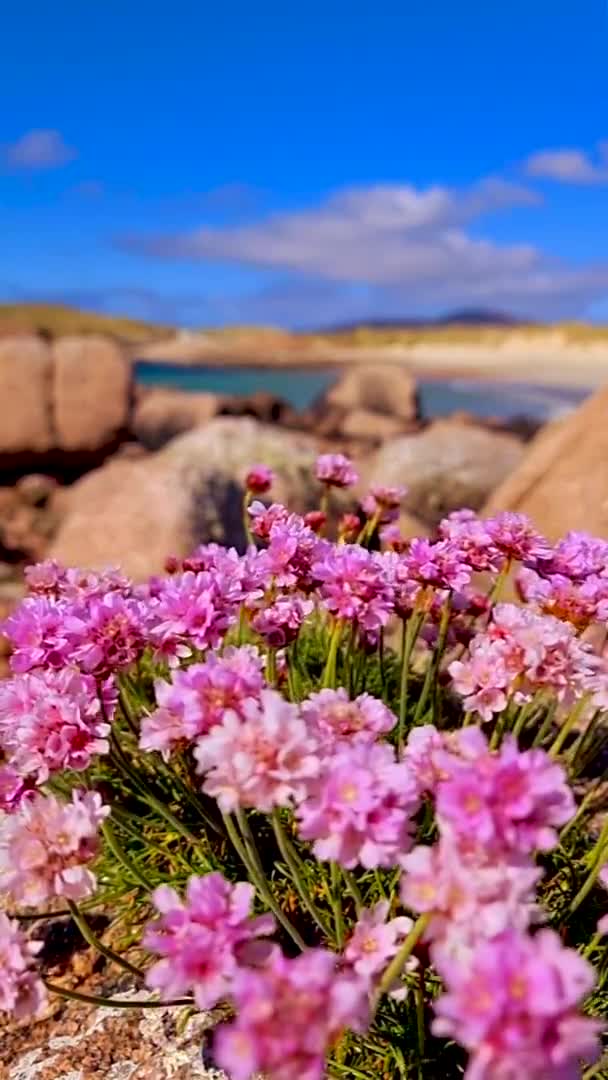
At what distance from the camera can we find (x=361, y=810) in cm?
157

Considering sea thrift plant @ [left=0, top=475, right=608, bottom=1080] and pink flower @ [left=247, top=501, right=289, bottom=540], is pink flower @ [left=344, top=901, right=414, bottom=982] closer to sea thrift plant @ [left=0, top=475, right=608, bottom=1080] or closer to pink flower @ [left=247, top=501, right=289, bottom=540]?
sea thrift plant @ [left=0, top=475, right=608, bottom=1080]

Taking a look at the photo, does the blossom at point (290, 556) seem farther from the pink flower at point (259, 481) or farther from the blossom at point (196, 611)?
the pink flower at point (259, 481)

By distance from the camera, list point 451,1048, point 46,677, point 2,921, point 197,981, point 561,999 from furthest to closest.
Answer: point 451,1048
point 46,677
point 2,921
point 197,981
point 561,999

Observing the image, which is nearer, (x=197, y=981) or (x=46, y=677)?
(x=197, y=981)

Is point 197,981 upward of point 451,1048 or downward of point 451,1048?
upward

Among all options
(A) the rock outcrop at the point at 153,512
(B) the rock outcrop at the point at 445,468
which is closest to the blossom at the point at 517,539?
(A) the rock outcrop at the point at 153,512

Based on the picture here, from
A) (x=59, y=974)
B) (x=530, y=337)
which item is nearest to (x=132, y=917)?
(x=59, y=974)

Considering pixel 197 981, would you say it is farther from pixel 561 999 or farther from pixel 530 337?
pixel 530 337

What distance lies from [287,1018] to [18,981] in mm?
625

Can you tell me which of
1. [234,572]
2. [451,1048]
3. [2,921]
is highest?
[234,572]

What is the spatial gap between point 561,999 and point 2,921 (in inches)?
39.9

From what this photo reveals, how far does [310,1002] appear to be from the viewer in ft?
4.47

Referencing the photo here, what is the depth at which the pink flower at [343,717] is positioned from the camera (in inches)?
72.0

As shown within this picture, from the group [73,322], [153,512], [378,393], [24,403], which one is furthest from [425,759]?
[73,322]
